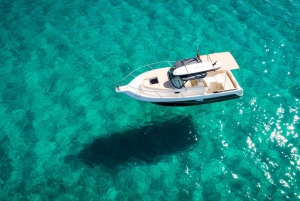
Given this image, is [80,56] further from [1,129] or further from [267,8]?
[267,8]

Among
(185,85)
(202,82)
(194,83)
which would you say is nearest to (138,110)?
(185,85)

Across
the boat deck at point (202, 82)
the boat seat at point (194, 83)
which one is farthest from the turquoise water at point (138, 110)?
the boat seat at point (194, 83)

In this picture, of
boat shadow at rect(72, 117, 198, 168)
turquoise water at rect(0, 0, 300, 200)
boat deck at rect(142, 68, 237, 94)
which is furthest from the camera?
boat shadow at rect(72, 117, 198, 168)

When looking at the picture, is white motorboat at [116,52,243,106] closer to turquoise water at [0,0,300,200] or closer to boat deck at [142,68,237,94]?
boat deck at [142,68,237,94]

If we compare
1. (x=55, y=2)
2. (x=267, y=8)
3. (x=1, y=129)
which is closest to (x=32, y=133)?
(x=1, y=129)

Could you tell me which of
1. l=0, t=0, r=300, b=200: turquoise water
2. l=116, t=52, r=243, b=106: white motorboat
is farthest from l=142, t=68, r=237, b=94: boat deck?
l=0, t=0, r=300, b=200: turquoise water

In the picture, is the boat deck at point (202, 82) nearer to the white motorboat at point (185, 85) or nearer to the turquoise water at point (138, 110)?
the white motorboat at point (185, 85)

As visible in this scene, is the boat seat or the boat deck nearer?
the boat deck

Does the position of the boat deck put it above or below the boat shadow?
above
